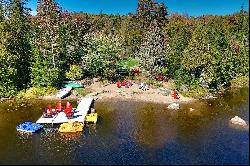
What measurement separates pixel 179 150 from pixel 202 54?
Answer: 32434mm

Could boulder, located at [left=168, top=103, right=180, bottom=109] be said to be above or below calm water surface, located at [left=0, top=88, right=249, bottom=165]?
above

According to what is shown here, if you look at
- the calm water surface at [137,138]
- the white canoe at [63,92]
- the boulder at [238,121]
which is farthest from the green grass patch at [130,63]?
the boulder at [238,121]

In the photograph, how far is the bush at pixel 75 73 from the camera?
75.5 meters

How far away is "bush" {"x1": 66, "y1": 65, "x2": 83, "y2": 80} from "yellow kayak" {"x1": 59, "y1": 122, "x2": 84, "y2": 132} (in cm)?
2592

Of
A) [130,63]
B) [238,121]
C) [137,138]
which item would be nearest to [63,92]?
[137,138]

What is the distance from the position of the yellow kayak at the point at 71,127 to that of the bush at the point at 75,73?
85.0ft

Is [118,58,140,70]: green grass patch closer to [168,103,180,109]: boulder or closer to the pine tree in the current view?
the pine tree

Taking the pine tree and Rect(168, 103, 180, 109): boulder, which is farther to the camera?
the pine tree

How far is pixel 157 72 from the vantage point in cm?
7731

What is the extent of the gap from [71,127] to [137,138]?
9.20m

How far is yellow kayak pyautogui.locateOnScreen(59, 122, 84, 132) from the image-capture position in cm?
4905

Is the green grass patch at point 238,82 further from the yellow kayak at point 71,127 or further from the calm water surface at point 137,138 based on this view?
the yellow kayak at point 71,127

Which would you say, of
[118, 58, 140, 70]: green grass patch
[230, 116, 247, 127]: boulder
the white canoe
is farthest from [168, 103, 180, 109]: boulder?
[118, 58, 140, 70]: green grass patch

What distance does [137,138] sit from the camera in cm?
4641
